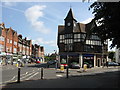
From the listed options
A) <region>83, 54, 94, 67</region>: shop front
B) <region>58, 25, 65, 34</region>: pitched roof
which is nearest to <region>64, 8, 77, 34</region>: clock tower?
<region>58, 25, 65, 34</region>: pitched roof

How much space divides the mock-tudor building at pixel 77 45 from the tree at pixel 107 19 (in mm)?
32302

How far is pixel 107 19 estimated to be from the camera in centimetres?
988

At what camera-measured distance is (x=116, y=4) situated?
29.4ft

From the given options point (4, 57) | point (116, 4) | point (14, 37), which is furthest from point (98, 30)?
point (14, 37)

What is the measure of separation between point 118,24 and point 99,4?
1.80 metres

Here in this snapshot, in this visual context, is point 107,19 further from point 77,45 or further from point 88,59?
point 88,59

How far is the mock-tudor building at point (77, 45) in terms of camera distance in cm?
4478

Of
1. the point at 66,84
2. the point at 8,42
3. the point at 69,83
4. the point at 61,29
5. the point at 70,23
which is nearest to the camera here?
the point at 66,84

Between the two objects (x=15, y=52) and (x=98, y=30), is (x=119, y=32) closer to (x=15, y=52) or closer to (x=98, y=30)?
(x=98, y=30)

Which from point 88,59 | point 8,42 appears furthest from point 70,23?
point 8,42

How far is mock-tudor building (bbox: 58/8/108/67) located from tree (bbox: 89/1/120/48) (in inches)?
1272

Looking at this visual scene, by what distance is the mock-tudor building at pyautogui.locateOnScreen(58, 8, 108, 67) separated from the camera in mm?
44781

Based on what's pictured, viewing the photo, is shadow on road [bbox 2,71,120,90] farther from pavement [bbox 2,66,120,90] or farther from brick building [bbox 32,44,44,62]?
brick building [bbox 32,44,44,62]

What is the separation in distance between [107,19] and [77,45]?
116 feet
